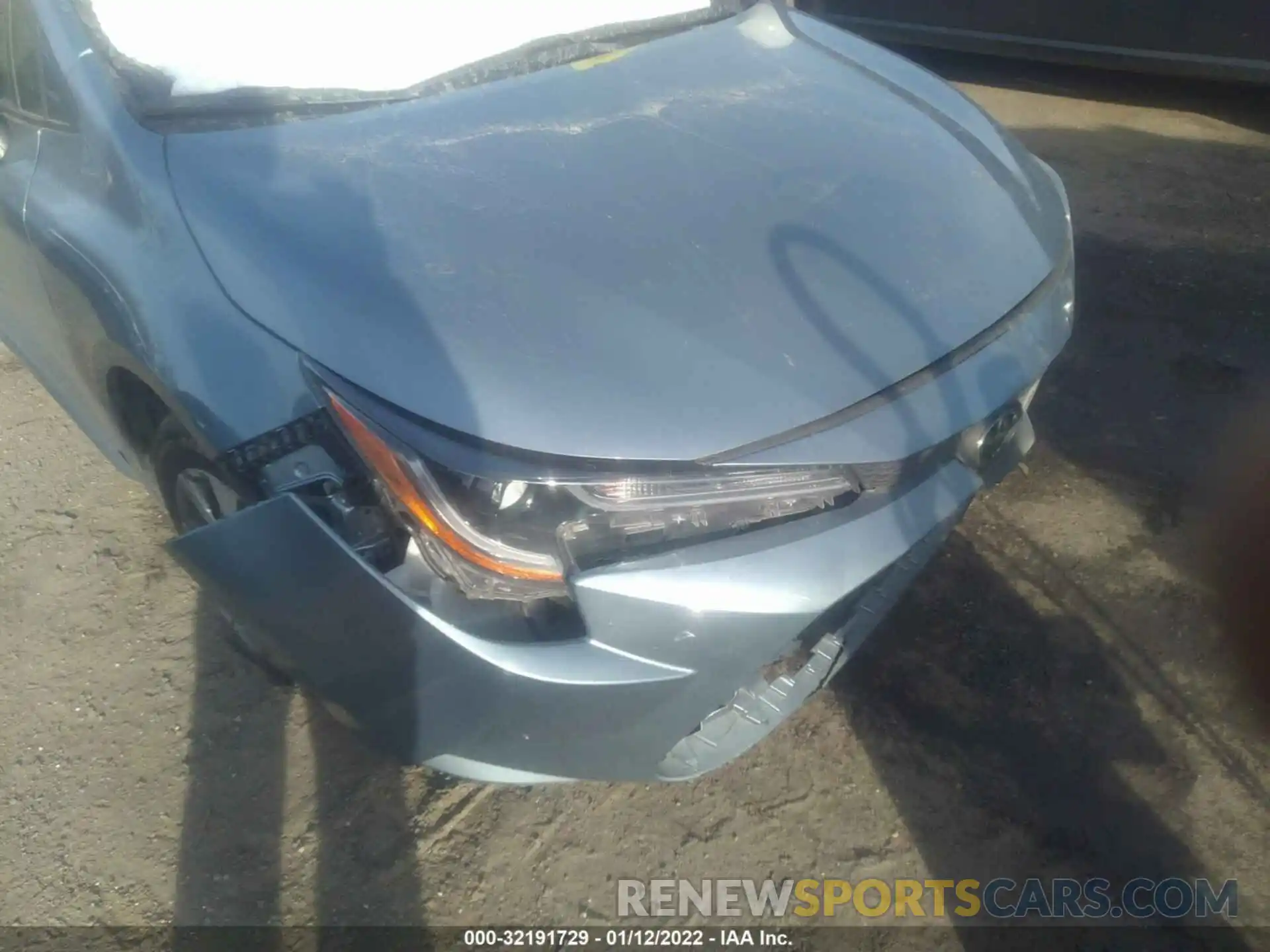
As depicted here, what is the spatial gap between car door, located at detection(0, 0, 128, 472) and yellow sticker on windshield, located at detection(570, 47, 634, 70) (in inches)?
45.1

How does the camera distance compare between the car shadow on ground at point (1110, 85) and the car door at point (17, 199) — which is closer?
the car door at point (17, 199)

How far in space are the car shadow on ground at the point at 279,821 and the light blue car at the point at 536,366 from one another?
413 millimetres

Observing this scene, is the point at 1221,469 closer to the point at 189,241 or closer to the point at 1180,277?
the point at 1180,277

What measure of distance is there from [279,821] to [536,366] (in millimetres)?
1248

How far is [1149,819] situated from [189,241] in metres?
2.31

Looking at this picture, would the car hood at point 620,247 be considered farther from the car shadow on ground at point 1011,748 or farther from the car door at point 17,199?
the car shadow on ground at point 1011,748

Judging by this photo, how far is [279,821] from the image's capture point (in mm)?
2230

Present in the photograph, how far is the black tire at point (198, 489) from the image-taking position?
6.37 feet

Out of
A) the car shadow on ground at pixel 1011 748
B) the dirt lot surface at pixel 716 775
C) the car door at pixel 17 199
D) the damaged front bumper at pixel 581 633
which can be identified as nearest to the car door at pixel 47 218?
the car door at pixel 17 199

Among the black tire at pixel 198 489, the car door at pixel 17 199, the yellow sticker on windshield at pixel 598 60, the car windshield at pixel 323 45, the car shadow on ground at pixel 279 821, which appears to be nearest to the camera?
the black tire at pixel 198 489

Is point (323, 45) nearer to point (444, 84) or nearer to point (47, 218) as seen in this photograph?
point (444, 84)

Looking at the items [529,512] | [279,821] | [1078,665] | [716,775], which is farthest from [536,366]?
[1078,665]

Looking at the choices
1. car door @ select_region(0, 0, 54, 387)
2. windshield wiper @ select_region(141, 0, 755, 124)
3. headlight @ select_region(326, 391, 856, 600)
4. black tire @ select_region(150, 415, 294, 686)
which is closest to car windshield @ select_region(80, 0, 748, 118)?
windshield wiper @ select_region(141, 0, 755, 124)

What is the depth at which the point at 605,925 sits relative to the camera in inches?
80.3
